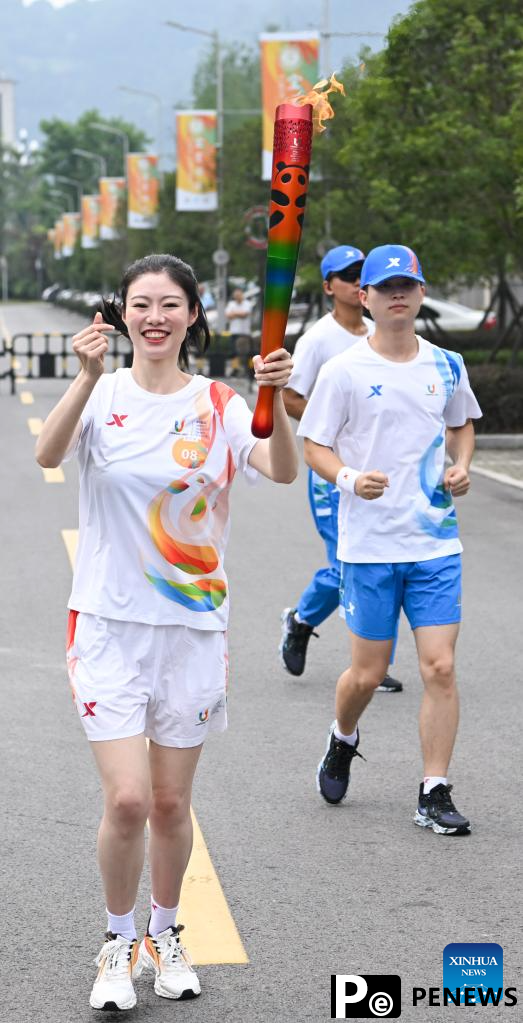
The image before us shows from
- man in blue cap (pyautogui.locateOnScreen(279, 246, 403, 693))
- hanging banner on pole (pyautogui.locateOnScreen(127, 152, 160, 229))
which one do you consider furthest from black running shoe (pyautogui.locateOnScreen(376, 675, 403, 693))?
hanging banner on pole (pyautogui.locateOnScreen(127, 152, 160, 229))

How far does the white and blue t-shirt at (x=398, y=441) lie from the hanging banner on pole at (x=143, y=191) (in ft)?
171

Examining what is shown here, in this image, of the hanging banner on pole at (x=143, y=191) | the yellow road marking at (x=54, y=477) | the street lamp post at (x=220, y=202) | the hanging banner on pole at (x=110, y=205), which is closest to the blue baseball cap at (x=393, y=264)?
the yellow road marking at (x=54, y=477)

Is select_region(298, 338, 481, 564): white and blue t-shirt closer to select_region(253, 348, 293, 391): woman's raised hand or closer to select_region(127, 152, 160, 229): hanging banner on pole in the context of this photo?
select_region(253, 348, 293, 391): woman's raised hand

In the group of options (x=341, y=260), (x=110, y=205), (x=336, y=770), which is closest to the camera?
(x=336, y=770)

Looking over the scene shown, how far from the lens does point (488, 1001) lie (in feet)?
13.8

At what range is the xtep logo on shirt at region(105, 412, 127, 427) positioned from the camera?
166 inches

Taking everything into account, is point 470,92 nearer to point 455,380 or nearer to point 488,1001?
point 455,380

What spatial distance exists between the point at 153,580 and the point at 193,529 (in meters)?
0.16

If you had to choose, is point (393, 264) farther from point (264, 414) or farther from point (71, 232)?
point (71, 232)

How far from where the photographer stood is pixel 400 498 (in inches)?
229

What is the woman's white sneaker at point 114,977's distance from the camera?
4.07 m

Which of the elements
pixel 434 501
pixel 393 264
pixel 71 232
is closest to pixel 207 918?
pixel 434 501

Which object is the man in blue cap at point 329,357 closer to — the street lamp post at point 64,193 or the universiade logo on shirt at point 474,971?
the universiade logo on shirt at point 474,971

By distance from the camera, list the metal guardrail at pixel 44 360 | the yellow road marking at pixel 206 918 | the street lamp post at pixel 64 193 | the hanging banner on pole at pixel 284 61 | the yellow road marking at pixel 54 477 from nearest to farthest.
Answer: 1. the yellow road marking at pixel 206 918
2. the yellow road marking at pixel 54 477
3. the hanging banner on pole at pixel 284 61
4. the metal guardrail at pixel 44 360
5. the street lamp post at pixel 64 193
